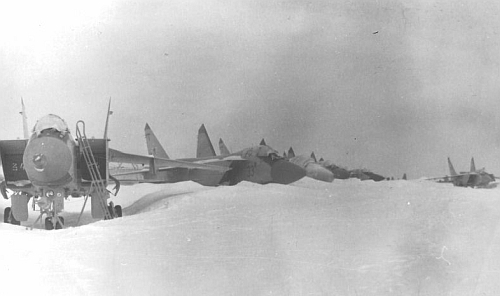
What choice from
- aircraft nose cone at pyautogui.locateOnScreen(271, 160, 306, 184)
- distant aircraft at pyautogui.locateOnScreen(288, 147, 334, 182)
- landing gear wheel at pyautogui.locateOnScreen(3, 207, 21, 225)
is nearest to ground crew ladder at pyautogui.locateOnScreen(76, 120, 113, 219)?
landing gear wheel at pyautogui.locateOnScreen(3, 207, 21, 225)

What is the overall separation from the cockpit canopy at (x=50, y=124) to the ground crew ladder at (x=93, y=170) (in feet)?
1.37

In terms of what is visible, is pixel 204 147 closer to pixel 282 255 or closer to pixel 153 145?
pixel 153 145

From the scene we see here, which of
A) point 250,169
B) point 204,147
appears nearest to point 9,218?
point 250,169

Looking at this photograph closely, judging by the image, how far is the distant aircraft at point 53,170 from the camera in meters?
9.29

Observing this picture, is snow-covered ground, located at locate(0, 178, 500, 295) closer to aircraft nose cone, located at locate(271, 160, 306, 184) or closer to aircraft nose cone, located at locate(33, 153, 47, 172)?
aircraft nose cone, located at locate(33, 153, 47, 172)

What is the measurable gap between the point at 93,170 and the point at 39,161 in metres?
1.46

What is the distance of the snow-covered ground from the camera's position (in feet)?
12.0

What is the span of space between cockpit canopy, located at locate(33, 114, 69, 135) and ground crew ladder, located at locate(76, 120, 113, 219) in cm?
42

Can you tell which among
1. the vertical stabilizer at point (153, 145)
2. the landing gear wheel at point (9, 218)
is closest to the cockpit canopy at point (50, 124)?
the landing gear wheel at point (9, 218)

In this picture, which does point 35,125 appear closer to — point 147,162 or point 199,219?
point 147,162

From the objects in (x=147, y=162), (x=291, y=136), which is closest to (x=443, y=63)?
Answer: (x=291, y=136)

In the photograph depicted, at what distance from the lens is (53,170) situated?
9.36 m

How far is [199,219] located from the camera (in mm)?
6305

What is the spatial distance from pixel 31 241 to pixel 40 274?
159 cm
